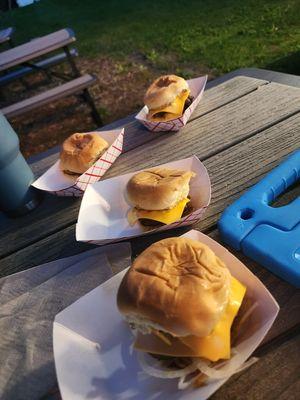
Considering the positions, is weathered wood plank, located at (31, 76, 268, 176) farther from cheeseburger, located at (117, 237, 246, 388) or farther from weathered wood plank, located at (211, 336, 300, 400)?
weathered wood plank, located at (211, 336, 300, 400)

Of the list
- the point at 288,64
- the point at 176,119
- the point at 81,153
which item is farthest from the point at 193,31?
the point at 81,153

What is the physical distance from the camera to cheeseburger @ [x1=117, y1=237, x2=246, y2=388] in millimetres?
818

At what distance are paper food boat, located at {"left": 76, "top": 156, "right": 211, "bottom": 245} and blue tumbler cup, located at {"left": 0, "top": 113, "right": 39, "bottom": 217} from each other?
0.29 m

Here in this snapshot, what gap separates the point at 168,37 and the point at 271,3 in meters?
1.92

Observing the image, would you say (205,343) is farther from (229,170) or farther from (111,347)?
(229,170)

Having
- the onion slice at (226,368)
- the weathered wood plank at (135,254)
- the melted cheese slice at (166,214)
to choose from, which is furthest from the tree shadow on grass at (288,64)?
the onion slice at (226,368)

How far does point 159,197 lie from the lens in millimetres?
1329

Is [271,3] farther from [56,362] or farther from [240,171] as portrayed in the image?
[56,362]

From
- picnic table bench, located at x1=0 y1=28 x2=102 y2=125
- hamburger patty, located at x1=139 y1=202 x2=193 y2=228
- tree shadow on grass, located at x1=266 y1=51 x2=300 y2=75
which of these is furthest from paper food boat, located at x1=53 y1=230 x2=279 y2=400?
tree shadow on grass, located at x1=266 y1=51 x2=300 y2=75

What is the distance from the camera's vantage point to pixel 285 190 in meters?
1.32

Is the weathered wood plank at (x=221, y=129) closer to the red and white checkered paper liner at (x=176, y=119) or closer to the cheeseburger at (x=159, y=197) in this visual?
the red and white checkered paper liner at (x=176, y=119)

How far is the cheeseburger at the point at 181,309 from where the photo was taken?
0.82 metres

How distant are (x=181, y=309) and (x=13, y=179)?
3.41 feet

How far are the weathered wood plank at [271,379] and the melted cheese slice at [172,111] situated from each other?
1321 millimetres
